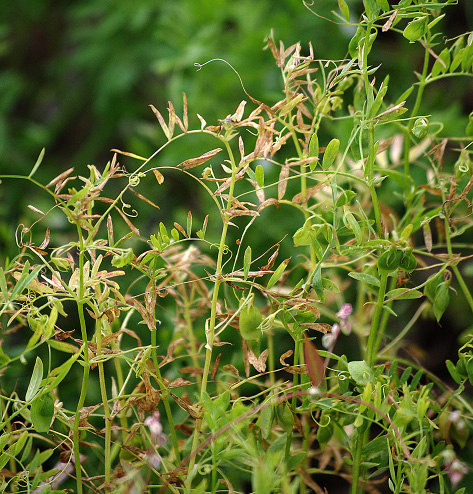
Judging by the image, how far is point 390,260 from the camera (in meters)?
0.34

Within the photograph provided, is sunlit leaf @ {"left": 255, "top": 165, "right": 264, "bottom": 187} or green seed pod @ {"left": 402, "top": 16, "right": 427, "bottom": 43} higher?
green seed pod @ {"left": 402, "top": 16, "right": 427, "bottom": 43}

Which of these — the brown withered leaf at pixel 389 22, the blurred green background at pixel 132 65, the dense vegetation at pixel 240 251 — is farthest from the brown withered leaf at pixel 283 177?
the blurred green background at pixel 132 65

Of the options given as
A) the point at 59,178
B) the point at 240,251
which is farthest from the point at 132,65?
the point at 59,178

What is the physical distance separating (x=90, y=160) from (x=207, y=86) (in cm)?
39

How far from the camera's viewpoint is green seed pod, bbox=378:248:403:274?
0.34 meters

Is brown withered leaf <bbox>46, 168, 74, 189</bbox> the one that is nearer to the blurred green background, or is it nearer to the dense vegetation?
the dense vegetation

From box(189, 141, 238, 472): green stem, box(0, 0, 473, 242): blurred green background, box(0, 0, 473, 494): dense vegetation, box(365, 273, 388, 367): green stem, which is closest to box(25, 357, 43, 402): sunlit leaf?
box(0, 0, 473, 494): dense vegetation

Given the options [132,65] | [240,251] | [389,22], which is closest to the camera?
[389,22]

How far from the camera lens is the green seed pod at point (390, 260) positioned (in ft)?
1.12

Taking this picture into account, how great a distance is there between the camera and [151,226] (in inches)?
50.1

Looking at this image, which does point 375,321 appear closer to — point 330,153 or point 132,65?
point 330,153

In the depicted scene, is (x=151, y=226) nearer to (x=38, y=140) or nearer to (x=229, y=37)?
(x=38, y=140)

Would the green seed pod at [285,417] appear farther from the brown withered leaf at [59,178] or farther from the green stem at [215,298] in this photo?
the brown withered leaf at [59,178]

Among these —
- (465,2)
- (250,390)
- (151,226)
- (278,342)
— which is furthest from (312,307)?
(465,2)
